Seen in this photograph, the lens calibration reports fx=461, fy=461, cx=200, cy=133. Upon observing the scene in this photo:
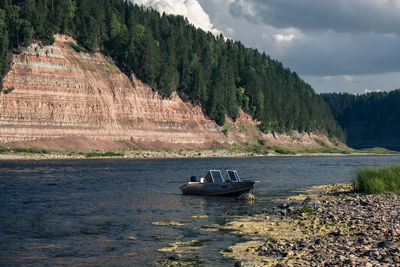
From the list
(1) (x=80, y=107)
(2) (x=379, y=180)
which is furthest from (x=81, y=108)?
(2) (x=379, y=180)

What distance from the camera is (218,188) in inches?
1660

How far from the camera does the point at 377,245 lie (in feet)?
61.9

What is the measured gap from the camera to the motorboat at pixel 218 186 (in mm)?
40812

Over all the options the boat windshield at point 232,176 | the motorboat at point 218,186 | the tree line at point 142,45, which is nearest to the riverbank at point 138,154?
the tree line at point 142,45

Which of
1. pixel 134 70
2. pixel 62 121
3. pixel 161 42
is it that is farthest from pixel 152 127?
pixel 161 42

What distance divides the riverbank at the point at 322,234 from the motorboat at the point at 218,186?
26.0ft

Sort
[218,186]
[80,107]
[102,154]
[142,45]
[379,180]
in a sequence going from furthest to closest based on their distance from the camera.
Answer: [142,45] → [80,107] → [102,154] → [218,186] → [379,180]

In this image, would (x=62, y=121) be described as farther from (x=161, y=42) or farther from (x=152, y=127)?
(x=161, y=42)

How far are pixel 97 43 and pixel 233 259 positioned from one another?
113 meters

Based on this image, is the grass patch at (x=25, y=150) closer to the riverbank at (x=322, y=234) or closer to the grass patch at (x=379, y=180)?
the grass patch at (x=379, y=180)

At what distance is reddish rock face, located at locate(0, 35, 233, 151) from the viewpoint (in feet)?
325

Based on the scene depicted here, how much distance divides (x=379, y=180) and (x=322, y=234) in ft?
58.4

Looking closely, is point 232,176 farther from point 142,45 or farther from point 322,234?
point 142,45

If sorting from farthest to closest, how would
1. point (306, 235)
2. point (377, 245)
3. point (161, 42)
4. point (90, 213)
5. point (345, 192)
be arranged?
point (161, 42) < point (345, 192) < point (90, 213) < point (306, 235) < point (377, 245)
